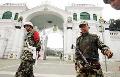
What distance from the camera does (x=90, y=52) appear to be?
4449 millimetres

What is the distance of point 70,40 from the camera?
31.9 m

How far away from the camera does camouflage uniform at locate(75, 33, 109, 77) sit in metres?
4.33

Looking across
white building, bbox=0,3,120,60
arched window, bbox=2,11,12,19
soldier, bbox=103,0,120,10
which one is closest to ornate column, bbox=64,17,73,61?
white building, bbox=0,3,120,60

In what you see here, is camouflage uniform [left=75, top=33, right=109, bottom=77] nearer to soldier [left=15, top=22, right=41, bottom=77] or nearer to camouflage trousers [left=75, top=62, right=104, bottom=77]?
camouflage trousers [left=75, top=62, right=104, bottom=77]

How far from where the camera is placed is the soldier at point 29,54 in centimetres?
530

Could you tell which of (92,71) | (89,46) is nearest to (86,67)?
(92,71)

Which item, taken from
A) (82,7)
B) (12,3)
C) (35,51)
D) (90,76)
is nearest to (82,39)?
(90,76)

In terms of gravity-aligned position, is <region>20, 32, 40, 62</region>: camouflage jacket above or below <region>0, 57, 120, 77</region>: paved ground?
above

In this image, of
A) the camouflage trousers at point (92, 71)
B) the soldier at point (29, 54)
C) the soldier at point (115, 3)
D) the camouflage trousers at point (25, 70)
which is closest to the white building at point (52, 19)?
the soldier at point (29, 54)

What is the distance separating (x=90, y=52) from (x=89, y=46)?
0.13 metres

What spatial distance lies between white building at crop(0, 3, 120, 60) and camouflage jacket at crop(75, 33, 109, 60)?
83.8 ft

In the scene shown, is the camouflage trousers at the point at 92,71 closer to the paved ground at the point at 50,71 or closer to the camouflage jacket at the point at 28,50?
the camouflage jacket at the point at 28,50

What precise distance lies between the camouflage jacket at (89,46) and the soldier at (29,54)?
1.37 metres

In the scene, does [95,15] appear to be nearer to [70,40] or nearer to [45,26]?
[70,40]
